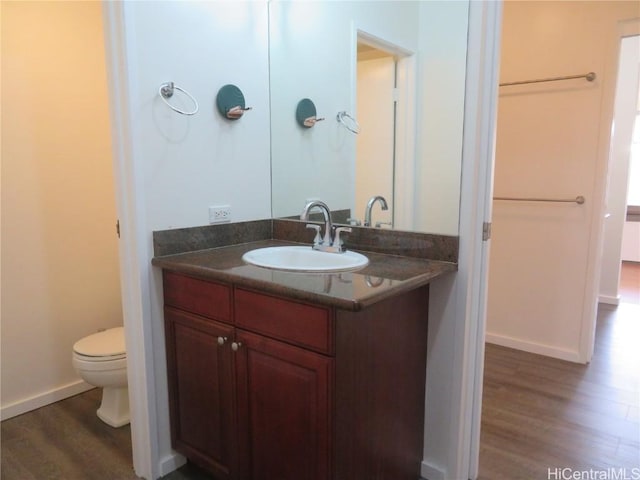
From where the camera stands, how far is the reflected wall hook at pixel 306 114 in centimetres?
223

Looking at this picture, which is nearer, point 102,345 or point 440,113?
point 440,113

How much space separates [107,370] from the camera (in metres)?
2.07

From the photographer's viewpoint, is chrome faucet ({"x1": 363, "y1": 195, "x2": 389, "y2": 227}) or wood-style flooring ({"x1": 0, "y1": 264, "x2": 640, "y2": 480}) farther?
chrome faucet ({"x1": 363, "y1": 195, "x2": 389, "y2": 227})

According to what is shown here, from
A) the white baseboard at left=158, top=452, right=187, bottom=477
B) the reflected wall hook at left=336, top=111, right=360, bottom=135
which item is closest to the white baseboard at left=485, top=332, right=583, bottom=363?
the reflected wall hook at left=336, top=111, right=360, bottom=135

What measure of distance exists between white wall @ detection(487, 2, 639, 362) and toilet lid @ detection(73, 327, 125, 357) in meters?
2.38

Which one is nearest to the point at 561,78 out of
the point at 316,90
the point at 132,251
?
the point at 316,90

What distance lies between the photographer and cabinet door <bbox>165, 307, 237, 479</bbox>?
5.31 ft

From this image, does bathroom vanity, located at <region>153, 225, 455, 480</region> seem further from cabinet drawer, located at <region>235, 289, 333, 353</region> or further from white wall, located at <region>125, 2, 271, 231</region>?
white wall, located at <region>125, 2, 271, 231</region>

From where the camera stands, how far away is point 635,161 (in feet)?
18.7

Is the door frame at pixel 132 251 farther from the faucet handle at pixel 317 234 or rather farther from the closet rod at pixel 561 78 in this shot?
the closet rod at pixel 561 78

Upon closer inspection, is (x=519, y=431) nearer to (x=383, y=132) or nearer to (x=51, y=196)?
(x=383, y=132)

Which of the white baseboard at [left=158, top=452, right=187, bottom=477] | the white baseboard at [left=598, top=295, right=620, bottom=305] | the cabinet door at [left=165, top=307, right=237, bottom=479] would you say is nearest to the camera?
the cabinet door at [left=165, top=307, right=237, bottom=479]

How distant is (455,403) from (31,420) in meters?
1.98

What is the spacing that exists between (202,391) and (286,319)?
1.87ft
